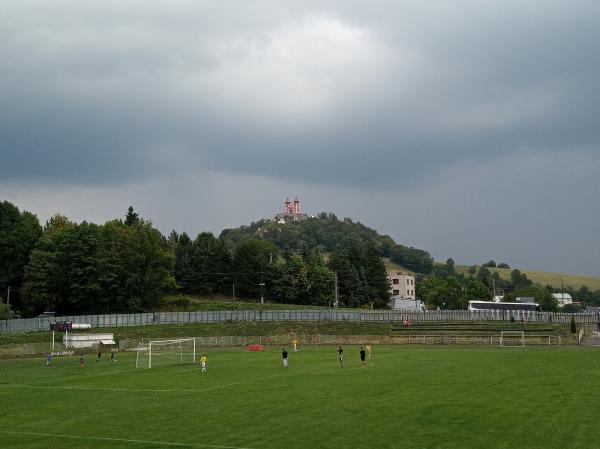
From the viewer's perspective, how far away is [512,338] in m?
85.5

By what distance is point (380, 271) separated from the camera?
563 feet

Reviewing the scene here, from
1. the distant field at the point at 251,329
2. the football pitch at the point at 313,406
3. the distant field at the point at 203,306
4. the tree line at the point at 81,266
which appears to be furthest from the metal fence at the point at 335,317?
the football pitch at the point at 313,406

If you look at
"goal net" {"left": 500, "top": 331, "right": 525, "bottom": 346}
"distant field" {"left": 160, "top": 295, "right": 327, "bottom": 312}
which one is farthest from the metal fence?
"distant field" {"left": 160, "top": 295, "right": 327, "bottom": 312}

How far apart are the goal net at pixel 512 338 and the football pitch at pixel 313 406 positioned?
26.2 metres

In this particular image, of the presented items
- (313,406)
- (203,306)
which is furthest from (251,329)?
(313,406)

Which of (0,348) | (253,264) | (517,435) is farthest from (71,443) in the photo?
(253,264)

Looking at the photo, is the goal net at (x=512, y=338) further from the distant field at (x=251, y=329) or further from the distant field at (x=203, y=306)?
the distant field at (x=203, y=306)

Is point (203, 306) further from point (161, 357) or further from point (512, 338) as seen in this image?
point (512, 338)

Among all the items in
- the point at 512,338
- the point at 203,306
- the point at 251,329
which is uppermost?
the point at 203,306

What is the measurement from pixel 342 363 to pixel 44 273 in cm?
8000

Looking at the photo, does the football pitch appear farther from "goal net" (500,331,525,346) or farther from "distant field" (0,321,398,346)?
"distant field" (0,321,398,346)

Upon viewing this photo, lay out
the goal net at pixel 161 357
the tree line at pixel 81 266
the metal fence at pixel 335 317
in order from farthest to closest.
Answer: the tree line at pixel 81 266, the metal fence at pixel 335 317, the goal net at pixel 161 357

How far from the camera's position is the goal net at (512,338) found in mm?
81181

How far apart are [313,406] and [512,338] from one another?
61.0 metres
